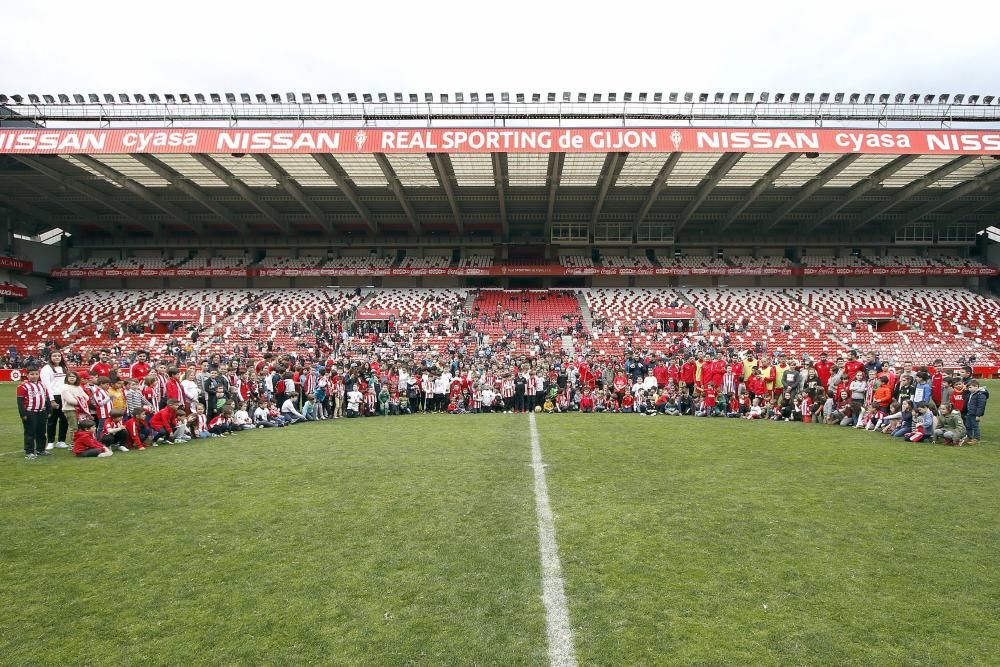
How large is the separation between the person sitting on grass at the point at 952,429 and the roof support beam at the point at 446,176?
23.7 m

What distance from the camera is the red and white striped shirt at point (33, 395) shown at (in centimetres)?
853

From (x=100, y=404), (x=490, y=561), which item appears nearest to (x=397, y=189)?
(x=100, y=404)

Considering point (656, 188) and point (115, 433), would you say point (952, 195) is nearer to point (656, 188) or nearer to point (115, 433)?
point (656, 188)

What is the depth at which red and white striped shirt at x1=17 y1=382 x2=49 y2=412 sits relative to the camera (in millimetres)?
8531

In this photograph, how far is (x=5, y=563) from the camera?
14.3 ft

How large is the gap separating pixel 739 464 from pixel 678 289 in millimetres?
32905

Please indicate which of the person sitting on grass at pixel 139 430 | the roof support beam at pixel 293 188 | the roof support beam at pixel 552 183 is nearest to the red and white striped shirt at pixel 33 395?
the person sitting on grass at pixel 139 430

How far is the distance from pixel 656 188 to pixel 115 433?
28525mm

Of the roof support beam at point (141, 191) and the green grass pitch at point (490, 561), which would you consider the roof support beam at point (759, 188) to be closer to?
the green grass pitch at point (490, 561)

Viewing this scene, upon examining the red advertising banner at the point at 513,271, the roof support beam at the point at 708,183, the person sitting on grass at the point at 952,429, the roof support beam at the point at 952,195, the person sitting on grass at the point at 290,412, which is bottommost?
the person sitting on grass at the point at 952,429

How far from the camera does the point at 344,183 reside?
30875 mm

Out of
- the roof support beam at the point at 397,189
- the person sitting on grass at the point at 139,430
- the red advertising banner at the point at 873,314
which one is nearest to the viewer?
the person sitting on grass at the point at 139,430

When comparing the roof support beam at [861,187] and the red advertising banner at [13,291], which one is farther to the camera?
the red advertising banner at [13,291]

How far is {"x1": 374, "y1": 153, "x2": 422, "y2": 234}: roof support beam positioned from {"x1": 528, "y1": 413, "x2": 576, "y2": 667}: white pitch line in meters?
25.4
